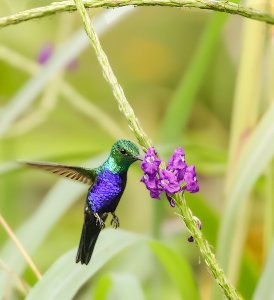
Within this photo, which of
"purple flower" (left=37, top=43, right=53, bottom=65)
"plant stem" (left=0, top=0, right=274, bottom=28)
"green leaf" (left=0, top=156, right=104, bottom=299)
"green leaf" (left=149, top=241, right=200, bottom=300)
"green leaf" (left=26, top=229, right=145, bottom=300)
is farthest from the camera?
"purple flower" (left=37, top=43, right=53, bottom=65)

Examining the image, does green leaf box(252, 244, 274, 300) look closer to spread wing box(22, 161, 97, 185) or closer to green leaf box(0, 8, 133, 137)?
spread wing box(22, 161, 97, 185)

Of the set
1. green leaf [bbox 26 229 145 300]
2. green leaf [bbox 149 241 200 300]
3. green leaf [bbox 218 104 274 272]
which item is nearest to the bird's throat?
green leaf [bbox 26 229 145 300]

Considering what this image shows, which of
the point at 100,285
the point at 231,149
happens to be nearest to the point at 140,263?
the point at 231,149

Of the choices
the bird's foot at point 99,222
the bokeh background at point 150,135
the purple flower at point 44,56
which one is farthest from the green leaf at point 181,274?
the purple flower at point 44,56

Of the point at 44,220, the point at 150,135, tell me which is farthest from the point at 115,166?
the point at 150,135

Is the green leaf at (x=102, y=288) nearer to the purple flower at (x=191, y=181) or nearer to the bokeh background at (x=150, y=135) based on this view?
the bokeh background at (x=150, y=135)
